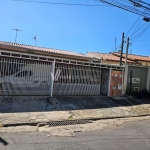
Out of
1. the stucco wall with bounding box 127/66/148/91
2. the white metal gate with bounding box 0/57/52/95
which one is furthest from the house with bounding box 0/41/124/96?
the stucco wall with bounding box 127/66/148/91

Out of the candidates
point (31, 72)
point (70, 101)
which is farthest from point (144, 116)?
point (31, 72)

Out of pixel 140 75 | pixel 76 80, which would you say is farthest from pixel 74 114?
pixel 140 75

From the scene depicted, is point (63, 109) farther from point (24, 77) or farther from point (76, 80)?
point (76, 80)

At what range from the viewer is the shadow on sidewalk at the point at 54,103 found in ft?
33.7

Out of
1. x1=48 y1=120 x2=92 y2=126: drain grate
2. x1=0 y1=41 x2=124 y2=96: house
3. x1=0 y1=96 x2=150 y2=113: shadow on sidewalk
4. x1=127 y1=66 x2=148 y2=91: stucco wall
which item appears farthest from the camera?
x1=127 y1=66 x2=148 y2=91: stucco wall

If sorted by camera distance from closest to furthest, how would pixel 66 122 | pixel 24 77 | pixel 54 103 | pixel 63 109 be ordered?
pixel 66 122, pixel 63 109, pixel 54 103, pixel 24 77

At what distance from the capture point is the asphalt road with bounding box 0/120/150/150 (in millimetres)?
5672

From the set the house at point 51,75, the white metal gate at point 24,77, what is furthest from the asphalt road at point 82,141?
the house at point 51,75

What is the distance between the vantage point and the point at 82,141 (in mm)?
6359

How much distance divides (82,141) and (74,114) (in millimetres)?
3977

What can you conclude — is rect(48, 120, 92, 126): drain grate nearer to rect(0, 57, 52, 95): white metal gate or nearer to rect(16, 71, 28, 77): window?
rect(0, 57, 52, 95): white metal gate

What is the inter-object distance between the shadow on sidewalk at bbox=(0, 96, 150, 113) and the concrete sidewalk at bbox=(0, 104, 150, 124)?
55cm

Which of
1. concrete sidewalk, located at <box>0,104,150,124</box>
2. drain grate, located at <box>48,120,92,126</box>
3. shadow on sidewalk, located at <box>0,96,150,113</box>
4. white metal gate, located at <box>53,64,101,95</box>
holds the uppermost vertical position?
white metal gate, located at <box>53,64,101,95</box>

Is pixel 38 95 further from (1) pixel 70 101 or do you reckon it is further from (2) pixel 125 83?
(2) pixel 125 83
